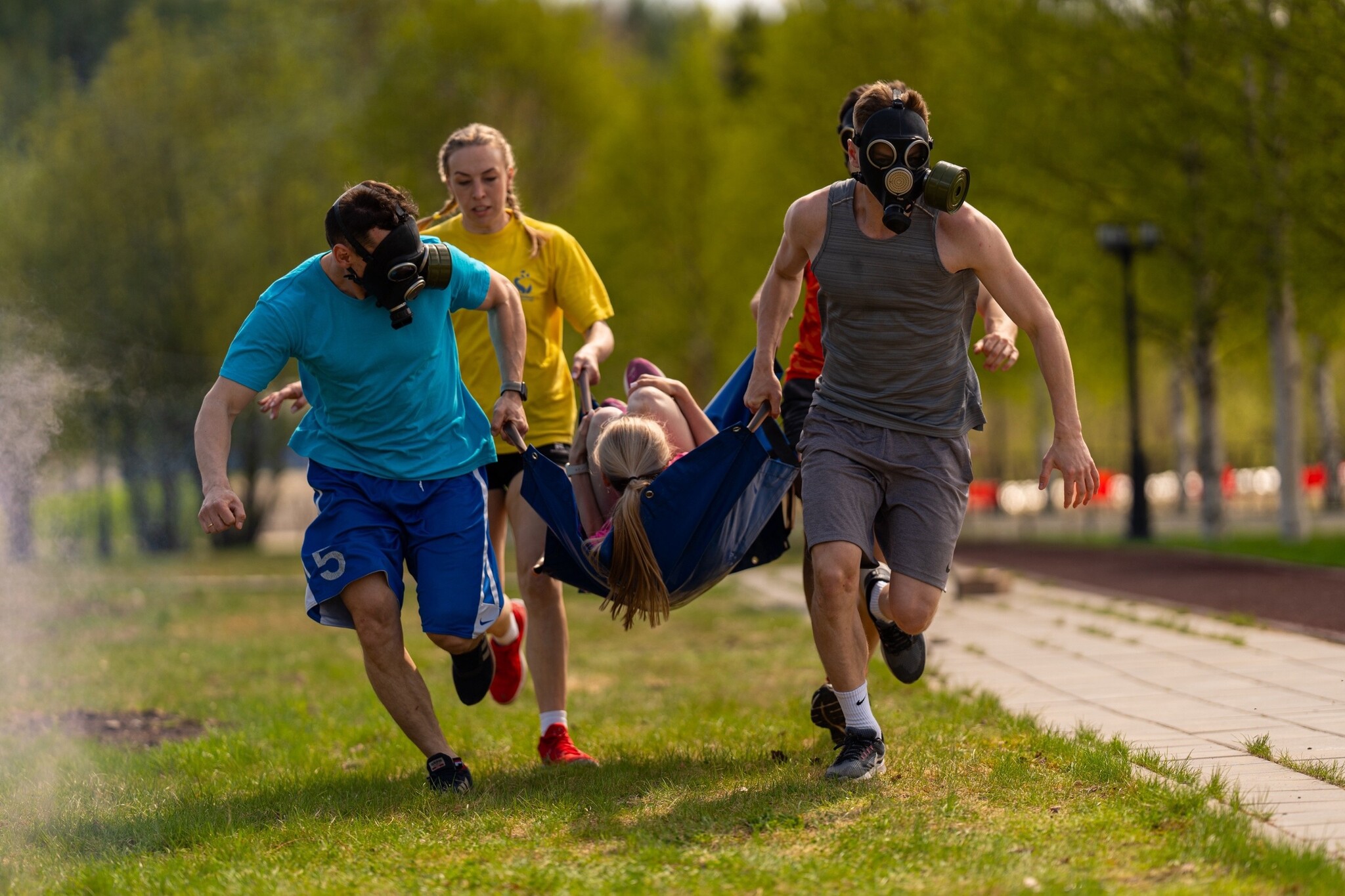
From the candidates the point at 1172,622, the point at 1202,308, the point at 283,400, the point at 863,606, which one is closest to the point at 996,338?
the point at 863,606

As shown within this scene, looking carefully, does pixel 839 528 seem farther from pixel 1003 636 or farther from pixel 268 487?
pixel 268 487

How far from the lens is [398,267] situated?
492 centimetres

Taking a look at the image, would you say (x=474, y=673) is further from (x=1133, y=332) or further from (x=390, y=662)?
(x=1133, y=332)

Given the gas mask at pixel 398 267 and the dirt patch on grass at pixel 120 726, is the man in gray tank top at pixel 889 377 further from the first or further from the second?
the dirt patch on grass at pixel 120 726

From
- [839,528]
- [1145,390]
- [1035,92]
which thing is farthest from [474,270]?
[1145,390]

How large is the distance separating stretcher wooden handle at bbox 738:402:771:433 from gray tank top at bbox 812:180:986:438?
0.66ft

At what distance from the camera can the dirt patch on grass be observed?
681 centimetres

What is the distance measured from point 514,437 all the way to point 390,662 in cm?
92

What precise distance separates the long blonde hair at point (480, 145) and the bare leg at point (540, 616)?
3.31ft

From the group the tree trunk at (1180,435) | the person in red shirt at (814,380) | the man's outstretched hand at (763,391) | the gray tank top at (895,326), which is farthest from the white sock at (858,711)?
the tree trunk at (1180,435)

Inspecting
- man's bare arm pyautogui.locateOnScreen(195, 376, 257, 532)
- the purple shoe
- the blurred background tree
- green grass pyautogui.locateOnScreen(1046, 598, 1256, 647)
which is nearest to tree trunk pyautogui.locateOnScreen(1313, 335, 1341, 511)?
the blurred background tree

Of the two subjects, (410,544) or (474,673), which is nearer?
(410,544)

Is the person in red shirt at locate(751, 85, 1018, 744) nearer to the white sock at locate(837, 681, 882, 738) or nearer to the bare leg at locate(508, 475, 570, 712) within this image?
the white sock at locate(837, 681, 882, 738)

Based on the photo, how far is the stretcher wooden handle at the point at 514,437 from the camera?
17.4ft
